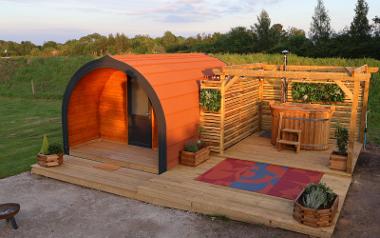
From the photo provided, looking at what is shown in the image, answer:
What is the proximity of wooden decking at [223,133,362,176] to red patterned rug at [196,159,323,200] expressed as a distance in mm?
332

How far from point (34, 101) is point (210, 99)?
18115mm

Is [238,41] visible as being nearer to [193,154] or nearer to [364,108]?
[364,108]

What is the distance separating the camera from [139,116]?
11.8m

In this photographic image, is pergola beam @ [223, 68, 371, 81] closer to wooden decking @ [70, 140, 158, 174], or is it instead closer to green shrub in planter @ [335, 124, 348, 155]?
green shrub in planter @ [335, 124, 348, 155]

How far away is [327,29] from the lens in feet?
200

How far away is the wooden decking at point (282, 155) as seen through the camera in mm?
10070

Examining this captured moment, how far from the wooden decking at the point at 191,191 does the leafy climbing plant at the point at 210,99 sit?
5.04 feet

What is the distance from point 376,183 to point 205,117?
488 centimetres

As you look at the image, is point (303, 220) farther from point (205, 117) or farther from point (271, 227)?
point (205, 117)

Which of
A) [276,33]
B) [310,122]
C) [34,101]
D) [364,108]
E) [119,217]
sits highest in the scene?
[276,33]

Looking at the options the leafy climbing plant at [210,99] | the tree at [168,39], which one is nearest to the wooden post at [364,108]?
the leafy climbing plant at [210,99]

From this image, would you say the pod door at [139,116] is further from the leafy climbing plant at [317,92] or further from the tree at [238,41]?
the tree at [238,41]

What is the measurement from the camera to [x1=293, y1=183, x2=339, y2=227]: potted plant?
6672 mm

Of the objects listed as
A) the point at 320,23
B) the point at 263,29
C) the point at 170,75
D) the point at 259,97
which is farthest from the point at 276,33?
the point at 170,75
